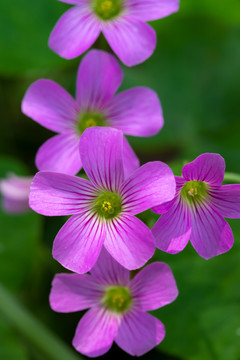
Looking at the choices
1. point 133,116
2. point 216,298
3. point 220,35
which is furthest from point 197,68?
point 216,298

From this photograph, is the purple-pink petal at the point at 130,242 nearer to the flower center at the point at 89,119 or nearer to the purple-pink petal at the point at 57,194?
the purple-pink petal at the point at 57,194

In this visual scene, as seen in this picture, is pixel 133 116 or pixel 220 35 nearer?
pixel 133 116

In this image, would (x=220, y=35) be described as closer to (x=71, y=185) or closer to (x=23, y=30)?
(x=23, y=30)

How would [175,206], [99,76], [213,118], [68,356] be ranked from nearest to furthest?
1. [175,206]
2. [99,76]
3. [68,356]
4. [213,118]

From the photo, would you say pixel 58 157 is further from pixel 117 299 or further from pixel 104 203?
→ pixel 117 299

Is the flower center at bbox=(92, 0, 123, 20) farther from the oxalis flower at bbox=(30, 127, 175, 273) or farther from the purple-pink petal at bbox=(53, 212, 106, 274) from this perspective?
the purple-pink petal at bbox=(53, 212, 106, 274)

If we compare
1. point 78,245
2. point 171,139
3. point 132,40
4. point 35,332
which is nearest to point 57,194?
point 78,245

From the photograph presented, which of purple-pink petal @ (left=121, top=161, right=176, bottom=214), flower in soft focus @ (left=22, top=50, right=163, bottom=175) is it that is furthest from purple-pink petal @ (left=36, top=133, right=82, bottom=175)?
purple-pink petal @ (left=121, top=161, right=176, bottom=214)
